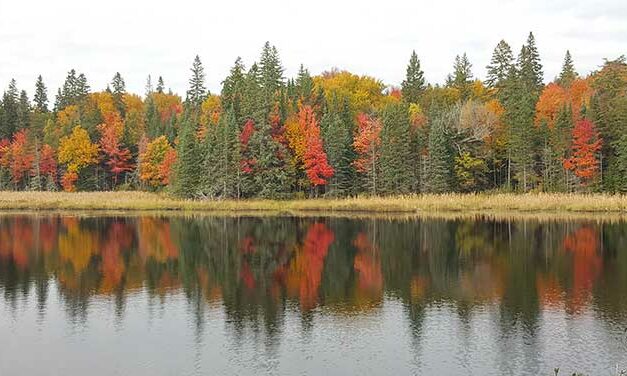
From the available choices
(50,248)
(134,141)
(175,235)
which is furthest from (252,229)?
(134,141)

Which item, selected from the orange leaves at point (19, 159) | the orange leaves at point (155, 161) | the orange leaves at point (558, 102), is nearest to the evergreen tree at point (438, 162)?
the orange leaves at point (558, 102)

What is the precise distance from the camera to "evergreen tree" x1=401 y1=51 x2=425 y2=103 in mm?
108000

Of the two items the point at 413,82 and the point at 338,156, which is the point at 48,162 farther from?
the point at 413,82

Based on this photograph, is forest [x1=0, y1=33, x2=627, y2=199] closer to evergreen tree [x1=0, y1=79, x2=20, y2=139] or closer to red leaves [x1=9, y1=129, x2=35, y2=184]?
red leaves [x1=9, y1=129, x2=35, y2=184]

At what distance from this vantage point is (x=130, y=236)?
47625 mm

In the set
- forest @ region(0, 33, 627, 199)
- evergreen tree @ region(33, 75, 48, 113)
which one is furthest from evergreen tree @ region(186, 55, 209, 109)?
evergreen tree @ region(33, 75, 48, 113)

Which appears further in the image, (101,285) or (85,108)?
(85,108)

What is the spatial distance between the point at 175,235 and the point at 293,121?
36.3 metres

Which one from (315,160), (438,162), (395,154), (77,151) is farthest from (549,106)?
(77,151)

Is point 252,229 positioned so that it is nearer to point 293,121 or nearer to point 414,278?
point 414,278

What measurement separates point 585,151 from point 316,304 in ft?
182

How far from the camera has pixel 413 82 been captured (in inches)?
4281

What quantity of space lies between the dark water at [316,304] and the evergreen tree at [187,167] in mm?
30759

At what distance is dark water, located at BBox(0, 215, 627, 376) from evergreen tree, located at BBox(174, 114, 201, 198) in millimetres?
30759
